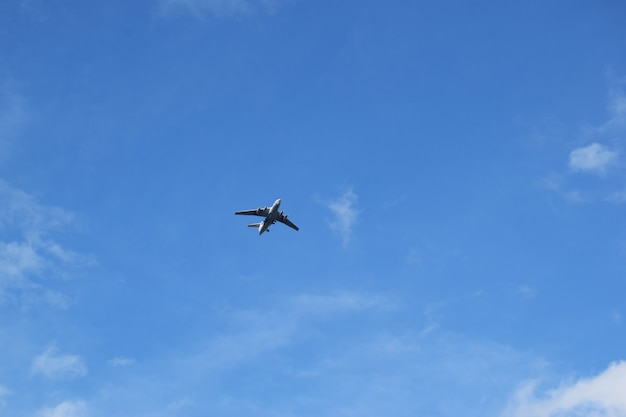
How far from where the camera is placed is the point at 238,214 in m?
186

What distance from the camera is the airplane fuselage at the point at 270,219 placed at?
576 feet

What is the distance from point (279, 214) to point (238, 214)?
1177 cm

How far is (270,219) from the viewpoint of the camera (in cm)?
18000

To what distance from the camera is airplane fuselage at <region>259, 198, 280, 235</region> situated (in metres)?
176

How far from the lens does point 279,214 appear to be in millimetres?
181000
